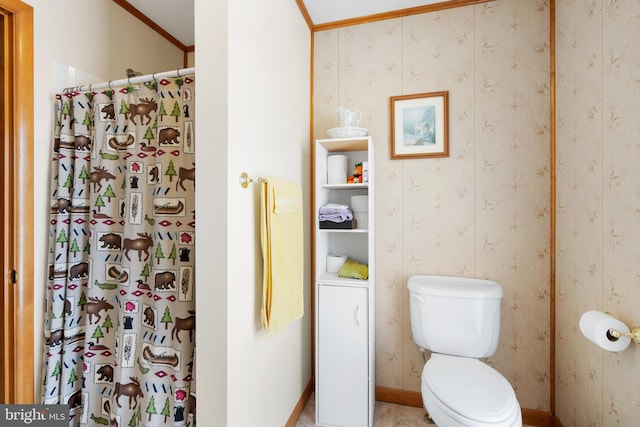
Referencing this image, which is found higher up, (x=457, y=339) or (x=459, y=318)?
(x=459, y=318)

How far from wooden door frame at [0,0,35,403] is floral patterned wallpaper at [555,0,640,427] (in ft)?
8.12

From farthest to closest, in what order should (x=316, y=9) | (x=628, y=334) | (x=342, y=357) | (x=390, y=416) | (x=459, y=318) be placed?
(x=316, y=9) < (x=390, y=416) < (x=342, y=357) < (x=459, y=318) < (x=628, y=334)

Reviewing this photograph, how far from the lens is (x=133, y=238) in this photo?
1310 mm

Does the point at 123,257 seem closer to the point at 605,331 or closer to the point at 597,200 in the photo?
the point at 605,331

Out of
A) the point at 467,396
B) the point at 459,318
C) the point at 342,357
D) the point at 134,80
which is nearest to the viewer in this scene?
the point at 467,396

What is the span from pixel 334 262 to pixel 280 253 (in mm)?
608

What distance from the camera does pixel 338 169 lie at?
185 centimetres

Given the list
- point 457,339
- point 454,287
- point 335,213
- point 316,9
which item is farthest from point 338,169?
point 457,339

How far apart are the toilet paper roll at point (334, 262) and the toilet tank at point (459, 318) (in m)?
0.47

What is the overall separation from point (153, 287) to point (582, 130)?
214 centimetres

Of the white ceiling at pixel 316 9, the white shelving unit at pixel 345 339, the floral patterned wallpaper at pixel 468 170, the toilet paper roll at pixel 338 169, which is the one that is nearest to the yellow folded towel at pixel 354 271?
the white shelving unit at pixel 345 339

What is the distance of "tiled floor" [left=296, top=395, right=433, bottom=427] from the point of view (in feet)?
5.73

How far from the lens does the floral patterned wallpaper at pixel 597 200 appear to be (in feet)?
3.60

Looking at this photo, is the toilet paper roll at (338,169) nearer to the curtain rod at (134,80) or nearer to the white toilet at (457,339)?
the white toilet at (457,339)
